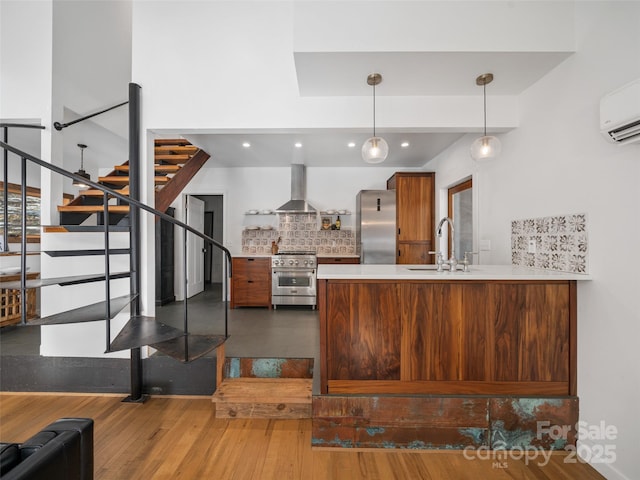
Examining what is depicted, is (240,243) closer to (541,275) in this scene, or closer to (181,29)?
(181,29)

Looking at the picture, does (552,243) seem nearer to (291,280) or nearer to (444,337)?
(444,337)

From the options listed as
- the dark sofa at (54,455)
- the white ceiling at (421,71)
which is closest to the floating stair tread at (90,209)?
the dark sofa at (54,455)

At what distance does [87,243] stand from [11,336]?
6.46ft

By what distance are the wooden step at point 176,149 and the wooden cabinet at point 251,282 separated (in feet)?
5.53

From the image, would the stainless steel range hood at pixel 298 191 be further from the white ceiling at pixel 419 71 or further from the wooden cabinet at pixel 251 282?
the white ceiling at pixel 419 71

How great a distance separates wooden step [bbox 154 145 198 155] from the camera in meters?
3.71

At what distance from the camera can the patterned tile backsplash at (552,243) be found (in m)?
1.81

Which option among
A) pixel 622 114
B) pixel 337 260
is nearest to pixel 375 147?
pixel 622 114

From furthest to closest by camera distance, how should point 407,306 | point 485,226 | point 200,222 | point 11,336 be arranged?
point 200,222 → point 11,336 → point 485,226 → point 407,306

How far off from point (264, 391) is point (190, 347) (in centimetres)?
68

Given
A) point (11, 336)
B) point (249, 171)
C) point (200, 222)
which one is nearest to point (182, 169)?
A: point (249, 171)

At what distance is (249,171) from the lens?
517 cm

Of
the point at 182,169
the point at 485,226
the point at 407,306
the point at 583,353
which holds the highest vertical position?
the point at 182,169

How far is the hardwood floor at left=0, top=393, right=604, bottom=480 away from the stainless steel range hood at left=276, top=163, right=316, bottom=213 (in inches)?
131
